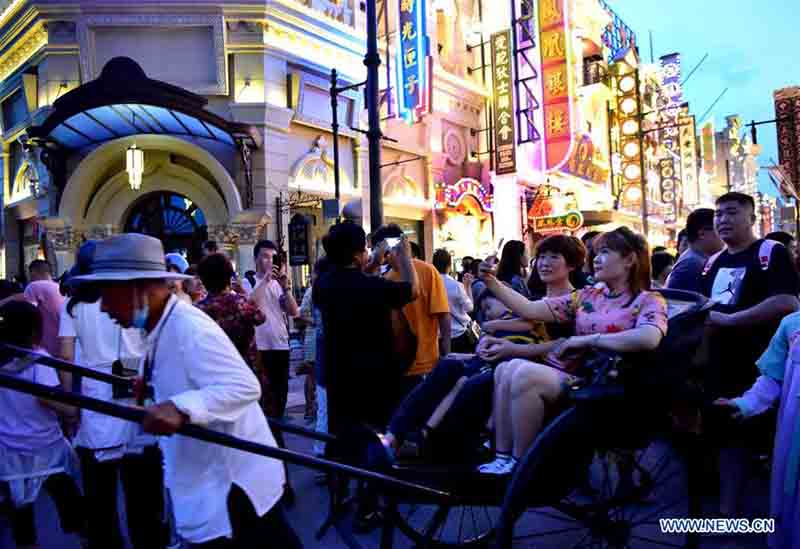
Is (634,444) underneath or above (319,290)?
underneath

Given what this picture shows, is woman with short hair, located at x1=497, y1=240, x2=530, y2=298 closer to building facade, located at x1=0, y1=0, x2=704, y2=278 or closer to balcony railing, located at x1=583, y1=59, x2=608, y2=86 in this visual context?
building facade, located at x1=0, y1=0, x2=704, y2=278

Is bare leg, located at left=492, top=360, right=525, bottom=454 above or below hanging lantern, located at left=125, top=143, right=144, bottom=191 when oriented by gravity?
below

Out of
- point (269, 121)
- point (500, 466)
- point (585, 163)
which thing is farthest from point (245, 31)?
point (585, 163)

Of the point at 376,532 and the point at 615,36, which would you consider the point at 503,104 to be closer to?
the point at 376,532

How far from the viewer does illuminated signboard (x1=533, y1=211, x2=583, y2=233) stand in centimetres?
2255

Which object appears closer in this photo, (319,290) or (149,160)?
(319,290)

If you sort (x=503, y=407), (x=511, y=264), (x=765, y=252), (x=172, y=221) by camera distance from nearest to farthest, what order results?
(x=503, y=407) → (x=765, y=252) → (x=511, y=264) → (x=172, y=221)

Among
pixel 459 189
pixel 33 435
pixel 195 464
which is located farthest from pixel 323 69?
pixel 195 464

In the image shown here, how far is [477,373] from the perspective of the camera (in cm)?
363

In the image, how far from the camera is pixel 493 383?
347 centimetres

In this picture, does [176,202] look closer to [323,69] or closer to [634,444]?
[323,69]

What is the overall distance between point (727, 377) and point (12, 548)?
17.0 feet

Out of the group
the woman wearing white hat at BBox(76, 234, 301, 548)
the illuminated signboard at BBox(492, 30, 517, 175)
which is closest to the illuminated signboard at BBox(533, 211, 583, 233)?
the illuminated signboard at BBox(492, 30, 517, 175)
